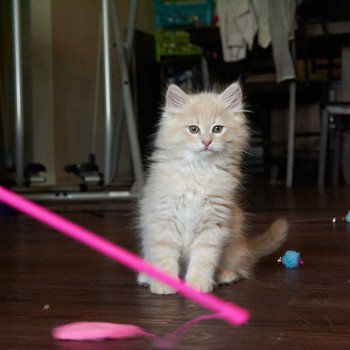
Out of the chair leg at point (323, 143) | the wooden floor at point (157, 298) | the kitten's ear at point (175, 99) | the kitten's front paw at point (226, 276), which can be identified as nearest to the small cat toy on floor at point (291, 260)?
the wooden floor at point (157, 298)

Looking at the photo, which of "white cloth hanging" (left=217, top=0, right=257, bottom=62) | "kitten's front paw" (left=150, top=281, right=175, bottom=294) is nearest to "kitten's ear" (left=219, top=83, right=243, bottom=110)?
"kitten's front paw" (left=150, top=281, right=175, bottom=294)

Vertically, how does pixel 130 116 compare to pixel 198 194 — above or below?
above

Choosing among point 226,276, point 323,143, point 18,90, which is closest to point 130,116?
point 18,90

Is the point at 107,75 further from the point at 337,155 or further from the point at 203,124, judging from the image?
the point at 203,124

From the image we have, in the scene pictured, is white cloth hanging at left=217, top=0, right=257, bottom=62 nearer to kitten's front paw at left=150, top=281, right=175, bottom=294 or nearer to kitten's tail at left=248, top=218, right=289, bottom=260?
kitten's tail at left=248, top=218, right=289, bottom=260

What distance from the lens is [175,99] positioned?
152 centimetres

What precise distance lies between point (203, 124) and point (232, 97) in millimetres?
106

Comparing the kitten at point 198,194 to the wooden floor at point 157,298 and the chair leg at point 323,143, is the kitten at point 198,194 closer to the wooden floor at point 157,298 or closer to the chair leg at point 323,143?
the wooden floor at point 157,298

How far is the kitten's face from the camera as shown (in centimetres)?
146

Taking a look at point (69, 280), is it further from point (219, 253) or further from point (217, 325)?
point (217, 325)

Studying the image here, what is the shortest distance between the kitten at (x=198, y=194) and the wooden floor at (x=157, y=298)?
6 centimetres

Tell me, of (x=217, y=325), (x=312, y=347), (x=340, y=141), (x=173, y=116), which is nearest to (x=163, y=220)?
(x=173, y=116)

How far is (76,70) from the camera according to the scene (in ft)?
17.2

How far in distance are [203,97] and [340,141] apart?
3741mm
